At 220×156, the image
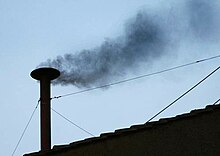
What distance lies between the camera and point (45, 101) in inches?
500

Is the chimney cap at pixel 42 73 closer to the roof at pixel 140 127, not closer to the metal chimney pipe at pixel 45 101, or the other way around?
the metal chimney pipe at pixel 45 101

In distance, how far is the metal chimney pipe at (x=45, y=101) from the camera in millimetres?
12164

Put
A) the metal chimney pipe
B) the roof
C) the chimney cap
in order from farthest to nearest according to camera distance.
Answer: the chimney cap < the metal chimney pipe < the roof

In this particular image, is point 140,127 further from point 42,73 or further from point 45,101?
point 42,73

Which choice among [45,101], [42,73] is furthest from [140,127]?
[42,73]

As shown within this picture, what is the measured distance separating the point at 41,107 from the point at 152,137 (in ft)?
18.0

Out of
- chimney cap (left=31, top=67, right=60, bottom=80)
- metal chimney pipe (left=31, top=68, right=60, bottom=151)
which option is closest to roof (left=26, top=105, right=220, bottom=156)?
metal chimney pipe (left=31, top=68, right=60, bottom=151)

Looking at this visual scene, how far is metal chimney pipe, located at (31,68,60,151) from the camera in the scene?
12164 millimetres

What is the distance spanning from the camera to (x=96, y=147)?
805 centimetres

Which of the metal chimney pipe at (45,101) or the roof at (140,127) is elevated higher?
the metal chimney pipe at (45,101)

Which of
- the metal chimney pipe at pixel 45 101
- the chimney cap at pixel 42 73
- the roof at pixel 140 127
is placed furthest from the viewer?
the chimney cap at pixel 42 73

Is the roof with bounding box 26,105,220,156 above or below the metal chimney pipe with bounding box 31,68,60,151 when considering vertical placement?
below

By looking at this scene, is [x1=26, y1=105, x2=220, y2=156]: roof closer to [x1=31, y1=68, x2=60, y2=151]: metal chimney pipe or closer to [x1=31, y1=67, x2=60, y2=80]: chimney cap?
[x1=31, y1=68, x2=60, y2=151]: metal chimney pipe

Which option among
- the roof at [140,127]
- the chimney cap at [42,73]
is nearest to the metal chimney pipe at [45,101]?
the chimney cap at [42,73]
